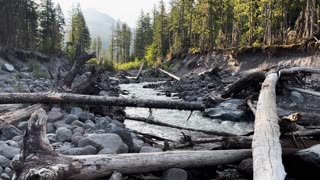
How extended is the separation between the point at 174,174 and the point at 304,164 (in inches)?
71.1

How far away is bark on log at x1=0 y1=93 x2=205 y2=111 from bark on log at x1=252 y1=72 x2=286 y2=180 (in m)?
2.39

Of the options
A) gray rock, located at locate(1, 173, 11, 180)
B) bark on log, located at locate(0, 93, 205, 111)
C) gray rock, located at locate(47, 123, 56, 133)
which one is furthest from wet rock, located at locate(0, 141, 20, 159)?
bark on log, located at locate(0, 93, 205, 111)

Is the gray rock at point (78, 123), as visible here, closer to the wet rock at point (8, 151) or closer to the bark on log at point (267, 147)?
the wet rock at point (8, 151)

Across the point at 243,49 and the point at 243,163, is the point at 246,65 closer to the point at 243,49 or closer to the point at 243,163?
the point at 243,49

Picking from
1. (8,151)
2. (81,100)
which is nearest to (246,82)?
(81,100)

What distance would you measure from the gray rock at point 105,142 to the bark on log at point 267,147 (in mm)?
1914

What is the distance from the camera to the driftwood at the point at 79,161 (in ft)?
11.3

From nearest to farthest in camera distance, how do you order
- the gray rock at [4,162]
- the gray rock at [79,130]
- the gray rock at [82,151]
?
the gray rock at [4,162]
the gray rock at [82,151]
the gray rock at [79,130]

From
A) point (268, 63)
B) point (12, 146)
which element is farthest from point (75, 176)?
point (268, 63)

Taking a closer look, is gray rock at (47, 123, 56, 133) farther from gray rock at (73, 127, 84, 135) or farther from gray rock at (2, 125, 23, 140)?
gray rock at (2, 125, 23, 140)

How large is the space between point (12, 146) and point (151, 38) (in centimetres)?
8498

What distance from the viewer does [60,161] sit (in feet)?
11.9

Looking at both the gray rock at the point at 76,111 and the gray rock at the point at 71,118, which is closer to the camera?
the gray rock at the point at 71,118

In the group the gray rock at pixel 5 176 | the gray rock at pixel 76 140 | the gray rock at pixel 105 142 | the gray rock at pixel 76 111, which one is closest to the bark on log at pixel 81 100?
the gray rock at pixel 76 111
